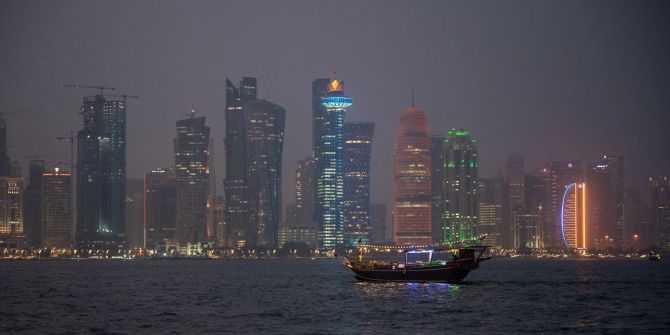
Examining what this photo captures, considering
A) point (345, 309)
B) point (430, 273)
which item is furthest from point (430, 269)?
point (345, 309)

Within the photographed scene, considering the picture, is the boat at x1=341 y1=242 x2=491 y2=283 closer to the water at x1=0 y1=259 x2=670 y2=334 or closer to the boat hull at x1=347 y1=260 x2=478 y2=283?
the boat hull at x1=347 y1=260 x2=478 y2=283

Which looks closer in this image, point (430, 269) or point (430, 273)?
point (430, 269)

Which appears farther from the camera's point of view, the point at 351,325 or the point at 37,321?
the point at 37,321

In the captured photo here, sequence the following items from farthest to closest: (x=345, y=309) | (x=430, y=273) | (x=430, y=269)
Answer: (x=430, y=273), (x=430, y=269), (x=345, y=309)

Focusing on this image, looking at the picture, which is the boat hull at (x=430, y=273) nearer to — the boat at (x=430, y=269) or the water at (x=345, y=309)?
the boat at (x=430, y=269)

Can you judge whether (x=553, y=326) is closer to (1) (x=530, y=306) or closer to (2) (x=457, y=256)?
(1) (x=530, y=306)

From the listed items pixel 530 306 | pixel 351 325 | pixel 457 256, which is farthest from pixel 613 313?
pixel 457 256

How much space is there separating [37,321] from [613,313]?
212 ft

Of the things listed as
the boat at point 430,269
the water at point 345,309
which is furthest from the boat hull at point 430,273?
the water at point 345,309

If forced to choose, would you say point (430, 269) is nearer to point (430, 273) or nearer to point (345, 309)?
point (430, 273)

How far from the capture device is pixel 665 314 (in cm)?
11931

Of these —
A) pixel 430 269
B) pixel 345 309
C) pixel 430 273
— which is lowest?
pixel 345 309

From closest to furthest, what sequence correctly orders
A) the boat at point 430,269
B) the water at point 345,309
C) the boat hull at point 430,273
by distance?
the water at point 345,309, the boat at point 430,269, the boat hull at point 430,273

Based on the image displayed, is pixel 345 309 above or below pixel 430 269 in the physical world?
below
